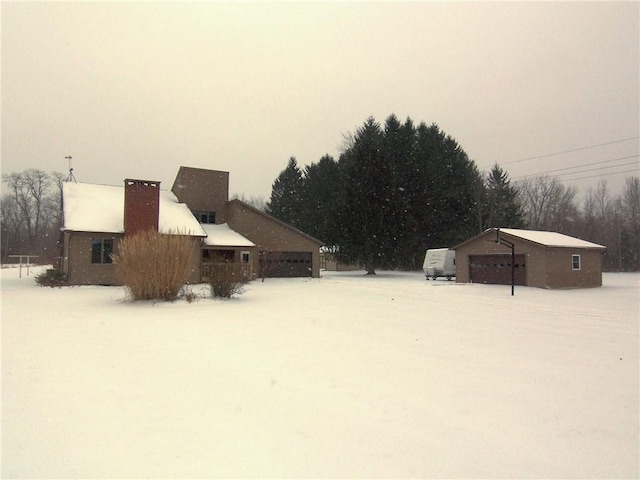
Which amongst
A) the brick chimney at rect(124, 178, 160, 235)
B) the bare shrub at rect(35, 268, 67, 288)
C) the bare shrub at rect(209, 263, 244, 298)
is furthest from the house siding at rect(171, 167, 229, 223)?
the bare shrub at rect(209, 263, 244, 298)

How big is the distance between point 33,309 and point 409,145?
4097cm

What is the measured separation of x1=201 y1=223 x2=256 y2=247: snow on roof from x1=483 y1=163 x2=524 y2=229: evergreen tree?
92.7 ft

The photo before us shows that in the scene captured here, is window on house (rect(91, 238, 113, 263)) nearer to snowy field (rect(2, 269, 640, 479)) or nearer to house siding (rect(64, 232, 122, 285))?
house siding (rect(64, 232, 122, 285))

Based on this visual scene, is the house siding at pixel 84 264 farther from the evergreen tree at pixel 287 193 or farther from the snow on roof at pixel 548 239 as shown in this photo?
the evergreen tree at pixel 287 193

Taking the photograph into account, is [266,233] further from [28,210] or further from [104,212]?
[28,210]

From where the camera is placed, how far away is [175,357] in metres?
7.12

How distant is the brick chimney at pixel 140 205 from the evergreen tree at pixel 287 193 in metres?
35.7

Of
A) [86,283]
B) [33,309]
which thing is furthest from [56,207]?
[33,309]

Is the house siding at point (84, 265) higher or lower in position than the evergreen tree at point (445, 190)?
lower

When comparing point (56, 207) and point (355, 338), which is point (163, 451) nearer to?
point (355, 338)

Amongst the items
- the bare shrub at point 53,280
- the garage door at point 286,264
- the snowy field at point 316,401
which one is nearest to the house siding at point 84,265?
the bare shrub at point 53,280

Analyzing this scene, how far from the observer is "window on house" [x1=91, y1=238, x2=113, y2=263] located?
24641 mm

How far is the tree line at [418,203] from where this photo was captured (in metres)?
40.4

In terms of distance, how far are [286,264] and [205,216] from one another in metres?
7.46
